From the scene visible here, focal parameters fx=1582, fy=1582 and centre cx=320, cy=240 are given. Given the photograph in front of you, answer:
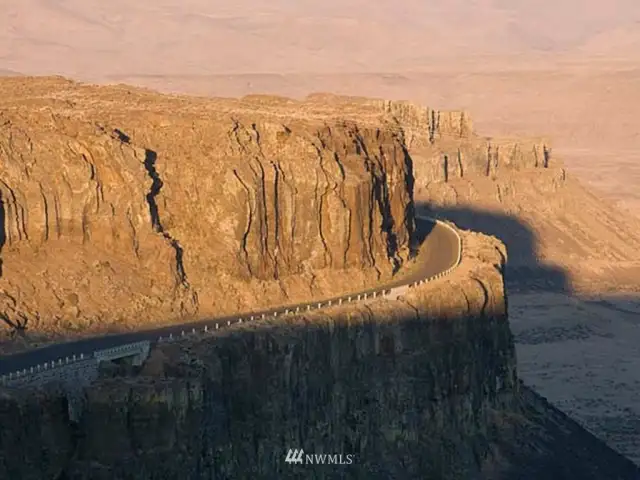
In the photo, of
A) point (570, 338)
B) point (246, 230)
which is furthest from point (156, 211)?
point (570, 338)

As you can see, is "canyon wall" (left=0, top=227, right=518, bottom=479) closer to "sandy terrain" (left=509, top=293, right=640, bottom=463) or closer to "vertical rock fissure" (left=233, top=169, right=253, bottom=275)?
"vertical rock fissure" (left=233, top=169, right=253, bottom=275)

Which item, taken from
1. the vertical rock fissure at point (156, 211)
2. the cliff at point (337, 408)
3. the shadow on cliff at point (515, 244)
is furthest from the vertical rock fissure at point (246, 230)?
the shadow on cliff at point (515, 244)

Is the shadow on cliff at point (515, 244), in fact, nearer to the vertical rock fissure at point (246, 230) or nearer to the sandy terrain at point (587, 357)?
the sandy terrain at point (587, 357)

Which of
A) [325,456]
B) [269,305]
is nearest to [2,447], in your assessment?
[325,456]

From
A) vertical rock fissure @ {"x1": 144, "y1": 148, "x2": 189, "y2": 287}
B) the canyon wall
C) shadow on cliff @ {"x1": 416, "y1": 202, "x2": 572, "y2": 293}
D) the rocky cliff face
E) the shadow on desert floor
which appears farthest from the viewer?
shadow on cliff @ {"x1": 416, "y1": 202, "x2": 572, "y2": 293}

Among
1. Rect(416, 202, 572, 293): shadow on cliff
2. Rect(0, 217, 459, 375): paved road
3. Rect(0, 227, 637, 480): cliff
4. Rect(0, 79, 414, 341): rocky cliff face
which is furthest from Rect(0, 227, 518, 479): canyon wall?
Rect(416, 202, 572, 293): shadow on cliff

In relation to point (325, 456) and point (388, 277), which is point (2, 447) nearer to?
point (325, 456)

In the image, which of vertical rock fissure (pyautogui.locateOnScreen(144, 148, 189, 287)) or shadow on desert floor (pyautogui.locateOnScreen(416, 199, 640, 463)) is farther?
shadow on desert floor (pyautogui.locateOnScreen(416, 199, 640, 463))
